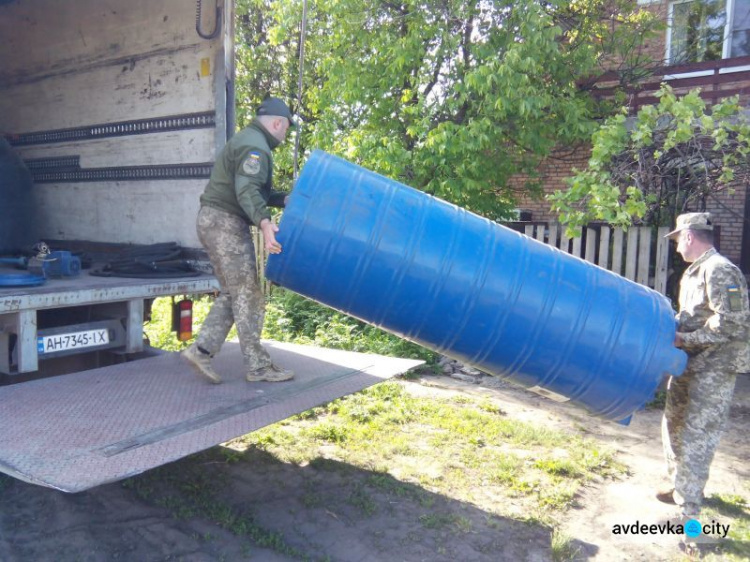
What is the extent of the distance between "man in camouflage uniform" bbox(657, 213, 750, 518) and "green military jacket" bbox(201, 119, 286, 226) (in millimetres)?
2298

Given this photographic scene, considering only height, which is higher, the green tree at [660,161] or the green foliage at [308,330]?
the green tree at [660,161]

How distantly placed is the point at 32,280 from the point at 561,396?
2.92 m

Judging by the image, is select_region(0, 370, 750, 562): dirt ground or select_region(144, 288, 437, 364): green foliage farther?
select_region(144, 288, 437, 364): green foliage

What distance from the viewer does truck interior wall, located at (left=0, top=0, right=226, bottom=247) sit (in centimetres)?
422

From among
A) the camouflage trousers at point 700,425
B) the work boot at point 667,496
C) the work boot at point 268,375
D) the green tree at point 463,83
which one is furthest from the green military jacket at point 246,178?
the green tree at point 463,83

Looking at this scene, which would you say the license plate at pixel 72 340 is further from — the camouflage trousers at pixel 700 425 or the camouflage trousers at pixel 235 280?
the camouflage trousers at pixel 700 425

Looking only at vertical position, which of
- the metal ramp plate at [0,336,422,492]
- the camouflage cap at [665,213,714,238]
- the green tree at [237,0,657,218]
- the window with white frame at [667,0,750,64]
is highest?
the window with white frame at [667,0,750,64]

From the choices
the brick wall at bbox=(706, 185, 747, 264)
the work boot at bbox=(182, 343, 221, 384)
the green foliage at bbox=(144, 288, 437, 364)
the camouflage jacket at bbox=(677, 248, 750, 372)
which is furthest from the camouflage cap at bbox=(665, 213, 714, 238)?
the brick wall at bbox=(706, 185, 747, 264)

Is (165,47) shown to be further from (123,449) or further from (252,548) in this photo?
(252,548)

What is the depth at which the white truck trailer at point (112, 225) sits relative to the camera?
116 inches

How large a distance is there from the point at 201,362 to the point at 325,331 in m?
4.01

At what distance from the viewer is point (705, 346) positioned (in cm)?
333

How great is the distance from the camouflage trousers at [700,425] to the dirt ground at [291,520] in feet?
0.92

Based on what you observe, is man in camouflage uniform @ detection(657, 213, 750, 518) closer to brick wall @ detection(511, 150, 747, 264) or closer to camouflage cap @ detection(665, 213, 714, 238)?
camouflage cap @ detection(665, 213, 714, 238)
